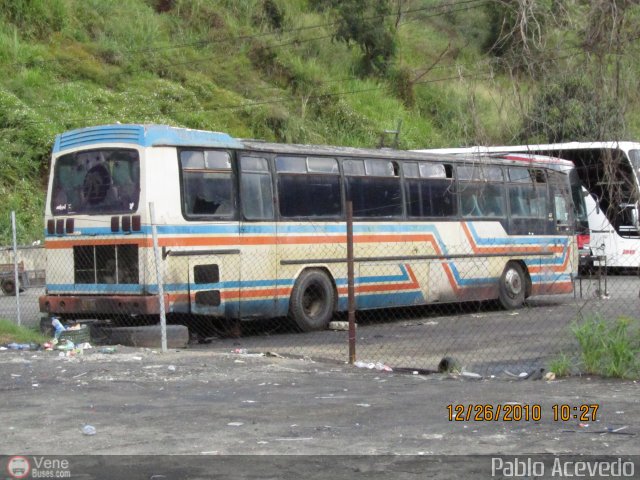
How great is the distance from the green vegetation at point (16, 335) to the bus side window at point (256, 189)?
140 inches

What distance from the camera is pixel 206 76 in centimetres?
3862

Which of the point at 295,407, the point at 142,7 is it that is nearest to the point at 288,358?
the point at 295,407

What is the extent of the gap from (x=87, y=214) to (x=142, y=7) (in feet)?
93.2

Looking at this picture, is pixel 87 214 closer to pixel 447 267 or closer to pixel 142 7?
pixel 447 267

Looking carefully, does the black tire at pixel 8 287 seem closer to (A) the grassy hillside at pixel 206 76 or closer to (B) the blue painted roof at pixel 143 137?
(A) the grassy hillside at pixel 206 76

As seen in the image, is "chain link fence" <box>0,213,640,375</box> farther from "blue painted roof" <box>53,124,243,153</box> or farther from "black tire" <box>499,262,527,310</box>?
"blue painted roof" <box>53,124,243,153</box>

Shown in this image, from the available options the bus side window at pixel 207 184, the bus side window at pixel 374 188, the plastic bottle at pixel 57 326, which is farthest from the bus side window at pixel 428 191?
the plastic bottle at pixel 57 326

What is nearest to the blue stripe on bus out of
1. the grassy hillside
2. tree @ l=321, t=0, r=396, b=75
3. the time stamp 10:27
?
the grassy hillside

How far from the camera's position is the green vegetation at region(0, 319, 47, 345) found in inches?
527

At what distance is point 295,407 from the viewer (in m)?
8.48

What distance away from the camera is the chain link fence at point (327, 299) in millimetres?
13602

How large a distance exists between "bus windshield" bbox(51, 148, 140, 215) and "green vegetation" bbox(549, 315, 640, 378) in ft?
22.2

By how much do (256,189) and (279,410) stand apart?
305 inches

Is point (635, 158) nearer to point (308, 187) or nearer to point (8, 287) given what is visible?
point (308, 187)
